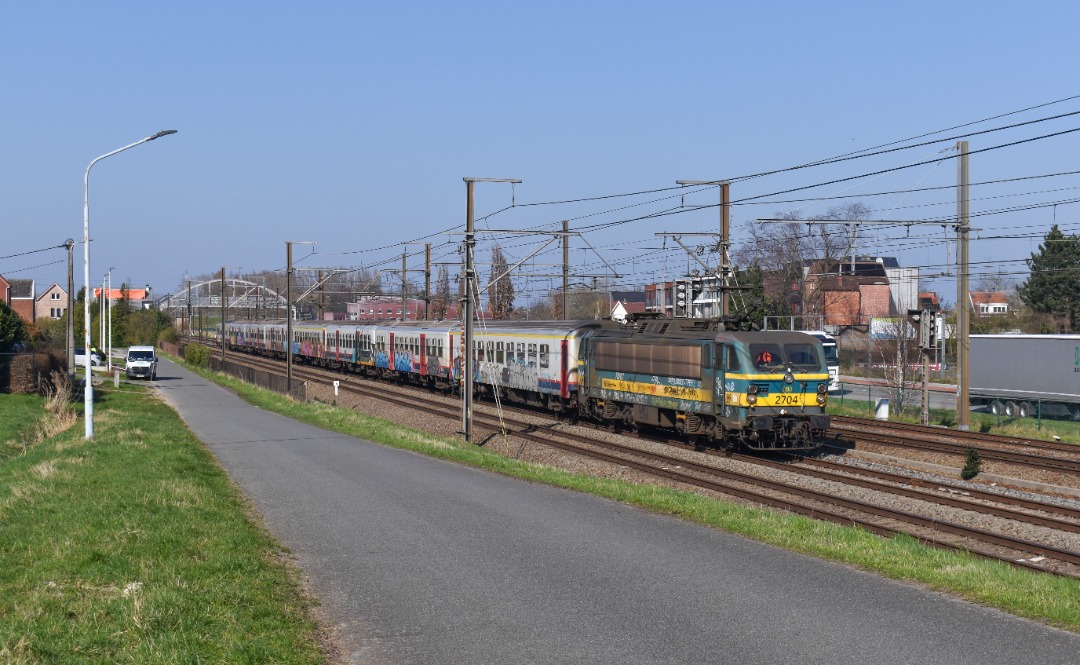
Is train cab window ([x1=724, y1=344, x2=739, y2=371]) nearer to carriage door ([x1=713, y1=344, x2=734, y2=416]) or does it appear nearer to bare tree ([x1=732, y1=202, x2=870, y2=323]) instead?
carriage door ([x1=713, y1=344, x2=734, y2=416])

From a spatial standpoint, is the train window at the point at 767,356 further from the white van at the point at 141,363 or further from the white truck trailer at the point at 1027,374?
the white van at the point at 141,363

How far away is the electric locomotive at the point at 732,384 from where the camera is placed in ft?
81.8

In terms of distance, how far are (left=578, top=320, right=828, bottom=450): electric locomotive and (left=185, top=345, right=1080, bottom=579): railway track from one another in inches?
35.8

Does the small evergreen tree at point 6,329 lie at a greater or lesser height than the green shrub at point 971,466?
greater

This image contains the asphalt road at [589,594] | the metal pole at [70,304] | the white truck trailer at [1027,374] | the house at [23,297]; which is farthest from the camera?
the house at [23,297]

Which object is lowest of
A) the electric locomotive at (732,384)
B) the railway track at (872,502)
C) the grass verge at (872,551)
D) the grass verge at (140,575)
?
the railway track at (872,502)

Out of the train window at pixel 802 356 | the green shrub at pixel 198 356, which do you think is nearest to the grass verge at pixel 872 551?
the train window at pixel 802 356

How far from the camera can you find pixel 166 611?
8.73 m

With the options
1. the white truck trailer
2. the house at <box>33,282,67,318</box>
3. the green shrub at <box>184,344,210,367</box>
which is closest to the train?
the white truck trailer

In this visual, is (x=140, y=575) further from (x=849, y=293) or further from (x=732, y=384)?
(x=849, y=293)

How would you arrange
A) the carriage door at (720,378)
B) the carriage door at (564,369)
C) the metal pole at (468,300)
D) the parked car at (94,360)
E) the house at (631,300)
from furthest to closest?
the house at (631,300) < the parked car at (94,360) < the carriage door at (564,369) < the metal pole at (468,300) < the carriage door at (720,378)

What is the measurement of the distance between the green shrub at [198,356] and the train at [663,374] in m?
31.9

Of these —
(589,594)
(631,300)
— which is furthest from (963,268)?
(631,300)

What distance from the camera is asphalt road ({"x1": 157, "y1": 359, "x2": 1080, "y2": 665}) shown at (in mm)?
8430
